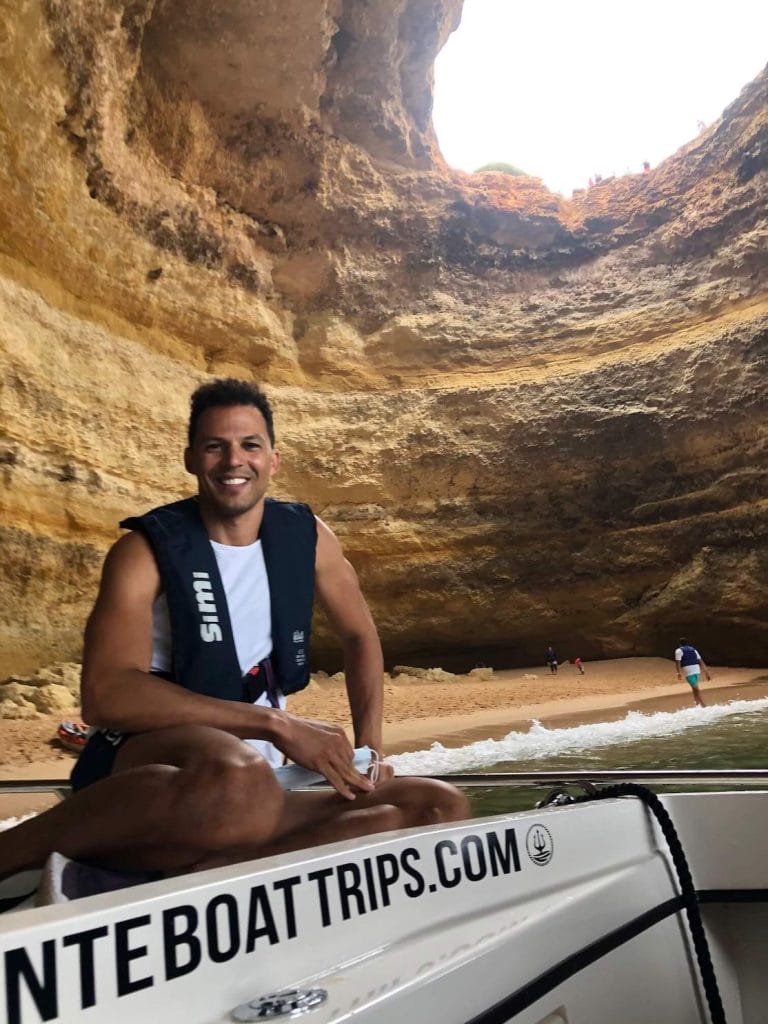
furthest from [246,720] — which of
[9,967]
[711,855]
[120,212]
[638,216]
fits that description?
[638,216]

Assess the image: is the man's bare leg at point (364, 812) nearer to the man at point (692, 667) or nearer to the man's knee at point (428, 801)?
the man's knee at point (428, 801)

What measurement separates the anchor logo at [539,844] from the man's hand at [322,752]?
0.30m

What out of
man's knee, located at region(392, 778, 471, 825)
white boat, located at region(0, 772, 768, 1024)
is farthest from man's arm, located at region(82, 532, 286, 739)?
white boat, located at region(0, 772, 768, 1024)

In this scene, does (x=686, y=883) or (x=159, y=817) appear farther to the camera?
(x=686, y=883)

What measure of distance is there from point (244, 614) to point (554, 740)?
7760 millimetres

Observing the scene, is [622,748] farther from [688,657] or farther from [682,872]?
[682,872]

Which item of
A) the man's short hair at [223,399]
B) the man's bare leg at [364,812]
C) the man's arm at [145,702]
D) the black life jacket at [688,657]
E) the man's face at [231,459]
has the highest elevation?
the black life jacket at [688,657]

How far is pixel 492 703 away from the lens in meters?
12.5

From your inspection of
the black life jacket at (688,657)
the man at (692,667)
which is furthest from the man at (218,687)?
the black life jacket at (688,657)

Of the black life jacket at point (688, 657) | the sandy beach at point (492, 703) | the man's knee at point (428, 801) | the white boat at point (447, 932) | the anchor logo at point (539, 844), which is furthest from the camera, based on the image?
the black life jacket at point (688, 657)

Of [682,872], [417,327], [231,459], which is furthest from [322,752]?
[417,327]

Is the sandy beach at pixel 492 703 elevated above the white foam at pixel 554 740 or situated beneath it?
elevated above

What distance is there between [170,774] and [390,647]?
52.2 feet

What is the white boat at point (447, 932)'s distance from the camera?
69 centimetres
